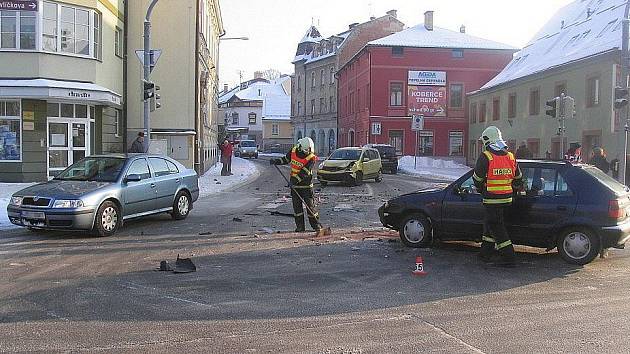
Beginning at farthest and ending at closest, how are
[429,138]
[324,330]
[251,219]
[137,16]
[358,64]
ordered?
1. [358,64]
2. [429,138]
3. [137,16]
4. [251,219]
5. [324,330]

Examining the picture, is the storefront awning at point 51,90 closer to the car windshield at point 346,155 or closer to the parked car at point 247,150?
the car windshield at point 346,155

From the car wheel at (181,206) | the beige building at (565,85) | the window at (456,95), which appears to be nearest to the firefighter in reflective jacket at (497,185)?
the car wheel at (181,206)

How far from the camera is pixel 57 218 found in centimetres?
1101

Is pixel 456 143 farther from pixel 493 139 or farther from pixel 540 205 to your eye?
pixel 493 139

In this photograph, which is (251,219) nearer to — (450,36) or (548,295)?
(548,295)

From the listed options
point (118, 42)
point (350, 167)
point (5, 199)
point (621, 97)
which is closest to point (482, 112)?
point (350, 167)

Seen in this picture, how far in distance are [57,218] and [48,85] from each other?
11.1 m

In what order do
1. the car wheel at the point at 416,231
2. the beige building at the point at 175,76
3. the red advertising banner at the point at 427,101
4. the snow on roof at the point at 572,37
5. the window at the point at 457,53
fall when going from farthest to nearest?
the window at the point at 457,53 → the red advertising banner at the point at 427,101 → the snow on roof at the point at 572,37 → the beige building at the point at 175,76 → the car wheel at the point at 416,231

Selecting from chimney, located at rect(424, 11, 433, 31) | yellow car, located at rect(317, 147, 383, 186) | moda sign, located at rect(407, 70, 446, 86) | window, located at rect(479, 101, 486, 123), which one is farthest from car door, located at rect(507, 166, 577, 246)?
chimney, located at rect(424, 11, 433, 31)

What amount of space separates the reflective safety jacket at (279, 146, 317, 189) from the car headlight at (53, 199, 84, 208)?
3793 millimetres

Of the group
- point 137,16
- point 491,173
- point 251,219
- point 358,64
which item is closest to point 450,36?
point 358,64

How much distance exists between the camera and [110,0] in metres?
24.0

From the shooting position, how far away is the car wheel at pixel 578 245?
9117 millimetres

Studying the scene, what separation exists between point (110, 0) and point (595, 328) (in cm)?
2199
